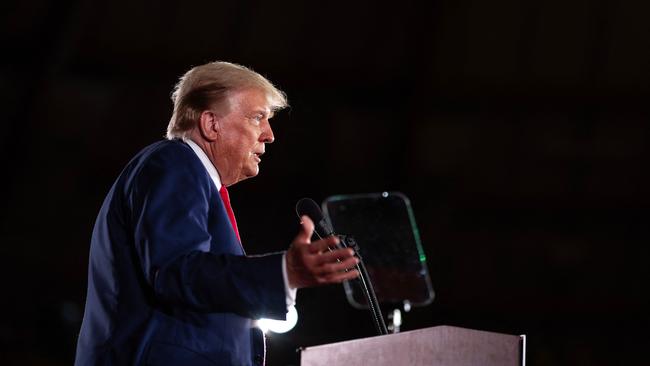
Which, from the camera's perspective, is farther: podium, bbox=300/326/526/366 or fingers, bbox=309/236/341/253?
podium, bbox=300/326/526/366

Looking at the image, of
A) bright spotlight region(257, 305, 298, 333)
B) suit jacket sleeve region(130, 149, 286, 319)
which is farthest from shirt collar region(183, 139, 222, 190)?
bright spotlight region(257, 305, 298, 333)

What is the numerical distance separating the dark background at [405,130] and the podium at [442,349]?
14.2 feet

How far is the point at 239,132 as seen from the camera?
6.60 feet

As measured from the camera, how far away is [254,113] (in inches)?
79.7

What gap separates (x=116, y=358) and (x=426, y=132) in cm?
560

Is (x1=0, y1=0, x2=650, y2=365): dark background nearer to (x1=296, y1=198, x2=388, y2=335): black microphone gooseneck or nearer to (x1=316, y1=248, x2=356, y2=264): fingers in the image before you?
(x1=296, y1=198, x2=388, y2=335): black microphone gooseneck

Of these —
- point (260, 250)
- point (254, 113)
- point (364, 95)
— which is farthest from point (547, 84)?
point (254, 113)

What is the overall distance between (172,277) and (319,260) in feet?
0.93

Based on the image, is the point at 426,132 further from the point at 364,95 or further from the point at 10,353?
the point at 10,353

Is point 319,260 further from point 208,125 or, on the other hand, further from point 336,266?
point 208,125

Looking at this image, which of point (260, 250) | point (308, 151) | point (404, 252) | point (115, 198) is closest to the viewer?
point (115, 198)

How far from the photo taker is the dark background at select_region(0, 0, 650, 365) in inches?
254

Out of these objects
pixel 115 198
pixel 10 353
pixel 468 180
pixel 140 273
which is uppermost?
pixel 468 180

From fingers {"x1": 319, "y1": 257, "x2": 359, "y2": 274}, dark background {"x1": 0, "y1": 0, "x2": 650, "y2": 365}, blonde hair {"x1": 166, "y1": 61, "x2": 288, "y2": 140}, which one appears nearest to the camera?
fingers {"x1": 319, "y1": 257, "x2": 359, "y2": 274}
